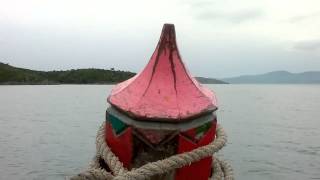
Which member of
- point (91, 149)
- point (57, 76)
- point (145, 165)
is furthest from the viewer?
point (57, 76)

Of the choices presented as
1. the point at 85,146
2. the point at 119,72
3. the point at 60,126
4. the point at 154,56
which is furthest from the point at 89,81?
the point at 154,56

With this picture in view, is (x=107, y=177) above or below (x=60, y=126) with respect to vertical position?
above

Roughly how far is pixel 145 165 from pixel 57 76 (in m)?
155

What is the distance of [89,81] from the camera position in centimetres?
16000

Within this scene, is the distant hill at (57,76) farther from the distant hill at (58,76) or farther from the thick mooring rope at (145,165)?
the thick mooring rope at (145,165)

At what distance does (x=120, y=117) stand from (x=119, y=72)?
5396 inches

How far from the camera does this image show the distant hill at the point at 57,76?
438 ft

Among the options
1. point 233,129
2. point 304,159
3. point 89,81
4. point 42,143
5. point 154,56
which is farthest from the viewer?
point 89,81

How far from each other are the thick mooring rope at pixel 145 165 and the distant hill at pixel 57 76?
12435 centimetres

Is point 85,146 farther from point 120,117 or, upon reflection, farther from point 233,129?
point 120,117

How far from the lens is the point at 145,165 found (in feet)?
7.14

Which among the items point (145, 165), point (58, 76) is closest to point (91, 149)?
point (145, 165)

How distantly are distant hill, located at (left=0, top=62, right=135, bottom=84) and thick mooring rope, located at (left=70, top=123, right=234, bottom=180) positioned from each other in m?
124

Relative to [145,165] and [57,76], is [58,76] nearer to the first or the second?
[57,76]
